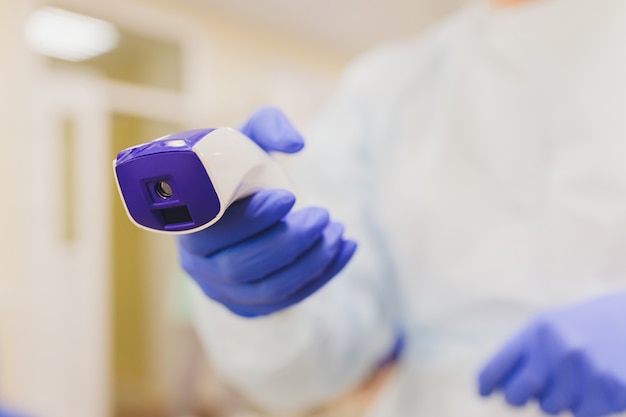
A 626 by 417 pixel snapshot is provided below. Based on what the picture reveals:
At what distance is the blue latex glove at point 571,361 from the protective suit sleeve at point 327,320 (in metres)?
0.15

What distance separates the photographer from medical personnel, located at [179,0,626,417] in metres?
0.47

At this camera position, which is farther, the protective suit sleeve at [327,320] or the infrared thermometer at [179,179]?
the protective suit sleeve at [327,320]

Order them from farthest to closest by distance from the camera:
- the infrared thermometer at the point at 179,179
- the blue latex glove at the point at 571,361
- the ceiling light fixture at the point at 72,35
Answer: the ceiling light fixture at the point at 72,35 < the blue latex glove at the point at 571,361 < the infrared thermometer at the point at 179,179

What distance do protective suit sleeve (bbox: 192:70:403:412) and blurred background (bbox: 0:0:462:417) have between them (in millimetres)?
1086

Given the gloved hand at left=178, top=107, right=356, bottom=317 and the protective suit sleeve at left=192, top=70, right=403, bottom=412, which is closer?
the gloved hand at left=178, top=107, right=356, bottom=317

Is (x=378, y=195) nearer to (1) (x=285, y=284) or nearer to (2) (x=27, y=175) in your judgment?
(1) (x=285, y=284)

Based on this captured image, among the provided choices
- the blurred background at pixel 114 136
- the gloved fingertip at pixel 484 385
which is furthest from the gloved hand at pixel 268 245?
the blurred background at pixel 114 136

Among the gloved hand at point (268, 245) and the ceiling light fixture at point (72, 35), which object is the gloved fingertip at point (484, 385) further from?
the ceiling light fixture at point (72, 35)

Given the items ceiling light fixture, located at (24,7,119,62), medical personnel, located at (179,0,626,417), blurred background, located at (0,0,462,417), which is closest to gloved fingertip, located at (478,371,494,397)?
medical personnel, located at (179,0,626,417)

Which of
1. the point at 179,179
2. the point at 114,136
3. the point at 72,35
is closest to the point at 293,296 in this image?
the point at 179,179

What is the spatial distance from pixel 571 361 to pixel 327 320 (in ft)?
0.67

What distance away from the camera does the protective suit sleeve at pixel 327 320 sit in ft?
1.73

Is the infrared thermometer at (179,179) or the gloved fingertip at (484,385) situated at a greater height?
the infrared thermometer at (179,179)

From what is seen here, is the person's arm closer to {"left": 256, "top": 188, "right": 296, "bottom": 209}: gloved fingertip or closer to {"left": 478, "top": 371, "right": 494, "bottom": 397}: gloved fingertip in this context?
{"left": 256, "top": 188, "right": 296, "bottom": 209}: gloved fingertip
